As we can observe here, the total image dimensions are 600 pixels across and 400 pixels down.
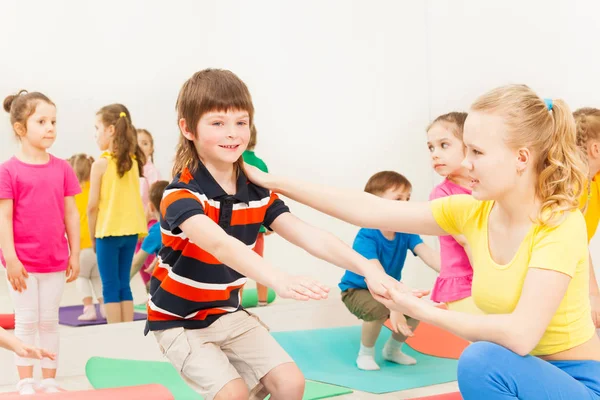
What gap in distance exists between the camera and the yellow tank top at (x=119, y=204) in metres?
4.30

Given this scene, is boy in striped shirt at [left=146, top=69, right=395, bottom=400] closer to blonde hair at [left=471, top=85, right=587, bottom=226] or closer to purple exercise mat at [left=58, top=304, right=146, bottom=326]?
Answer: blonde hair at [left=471, top=85, right=587, bottom=226]

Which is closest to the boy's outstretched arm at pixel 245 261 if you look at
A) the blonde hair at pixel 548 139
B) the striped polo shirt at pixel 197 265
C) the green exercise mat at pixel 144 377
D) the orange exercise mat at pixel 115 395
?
the striped polo shirt at pixel 197 265

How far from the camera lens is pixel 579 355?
208cm

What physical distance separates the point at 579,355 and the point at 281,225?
37.0 inches

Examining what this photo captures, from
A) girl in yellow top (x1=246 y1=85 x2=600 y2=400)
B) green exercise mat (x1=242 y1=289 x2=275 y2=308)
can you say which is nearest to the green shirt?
green exercise mat (x1=242 y1=289 x2=275 y2=308)

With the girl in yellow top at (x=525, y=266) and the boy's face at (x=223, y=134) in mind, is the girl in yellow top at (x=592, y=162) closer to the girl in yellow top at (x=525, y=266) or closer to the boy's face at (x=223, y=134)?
the girl in yellow top at (x=525, y=266)

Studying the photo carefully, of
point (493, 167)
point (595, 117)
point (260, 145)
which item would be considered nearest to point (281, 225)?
point (493, 167)

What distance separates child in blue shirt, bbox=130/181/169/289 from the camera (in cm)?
444

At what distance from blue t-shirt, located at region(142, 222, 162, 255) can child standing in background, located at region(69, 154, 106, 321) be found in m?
0.29

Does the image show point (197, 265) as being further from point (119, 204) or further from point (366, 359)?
point (119, 204)

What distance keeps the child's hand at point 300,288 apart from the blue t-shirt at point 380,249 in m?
1.99

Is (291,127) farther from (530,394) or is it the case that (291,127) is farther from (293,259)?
(530,394)

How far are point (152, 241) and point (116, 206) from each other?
29 cm

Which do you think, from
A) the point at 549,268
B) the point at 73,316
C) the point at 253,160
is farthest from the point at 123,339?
the point at 549,268
